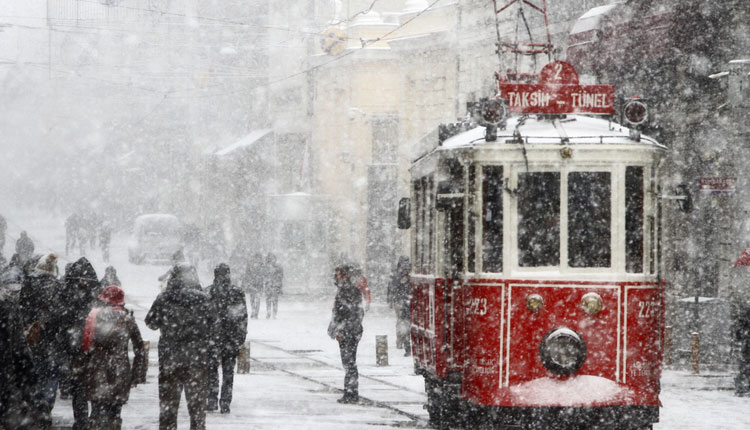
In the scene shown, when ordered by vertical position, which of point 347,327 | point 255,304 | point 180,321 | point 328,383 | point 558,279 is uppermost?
point 558,279

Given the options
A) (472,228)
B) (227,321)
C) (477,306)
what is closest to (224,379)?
(227,321)

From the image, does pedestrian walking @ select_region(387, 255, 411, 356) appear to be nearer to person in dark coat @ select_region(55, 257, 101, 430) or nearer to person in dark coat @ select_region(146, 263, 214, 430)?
person in dark coat @ select_region(55, 257, 101, 430)

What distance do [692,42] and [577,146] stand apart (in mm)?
12637

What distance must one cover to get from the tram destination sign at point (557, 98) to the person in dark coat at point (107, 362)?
392 centimetres

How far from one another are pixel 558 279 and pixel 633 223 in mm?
840

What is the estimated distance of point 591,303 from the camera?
1093 centimetres

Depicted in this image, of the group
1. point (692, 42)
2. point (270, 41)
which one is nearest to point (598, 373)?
point (692, 42)

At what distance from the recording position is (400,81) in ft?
139

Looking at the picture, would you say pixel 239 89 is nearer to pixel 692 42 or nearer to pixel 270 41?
pixel 270 41

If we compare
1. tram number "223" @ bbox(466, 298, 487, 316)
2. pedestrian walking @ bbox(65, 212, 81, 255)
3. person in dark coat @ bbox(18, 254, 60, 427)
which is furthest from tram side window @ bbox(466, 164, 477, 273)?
pedestrian walking @ bbox(65, 212, 81, 255)

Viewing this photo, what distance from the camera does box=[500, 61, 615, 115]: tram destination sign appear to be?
37.8 ft

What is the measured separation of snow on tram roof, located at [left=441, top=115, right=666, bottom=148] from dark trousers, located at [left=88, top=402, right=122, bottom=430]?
3.79m

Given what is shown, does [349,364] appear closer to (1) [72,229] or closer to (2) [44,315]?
(2) [44,315]

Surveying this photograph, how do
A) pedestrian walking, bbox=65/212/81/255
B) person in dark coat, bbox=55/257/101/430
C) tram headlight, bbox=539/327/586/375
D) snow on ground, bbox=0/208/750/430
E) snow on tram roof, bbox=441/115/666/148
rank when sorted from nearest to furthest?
tram headlight, bbox=539/327/586/375
snow on tram roof, bbox=441/115/666/148
person in dark coat, bbox=55/257/101/430
snow on ground, bbox=0/208/750/430
pedestrian walking, bbox=65/212/81/255
